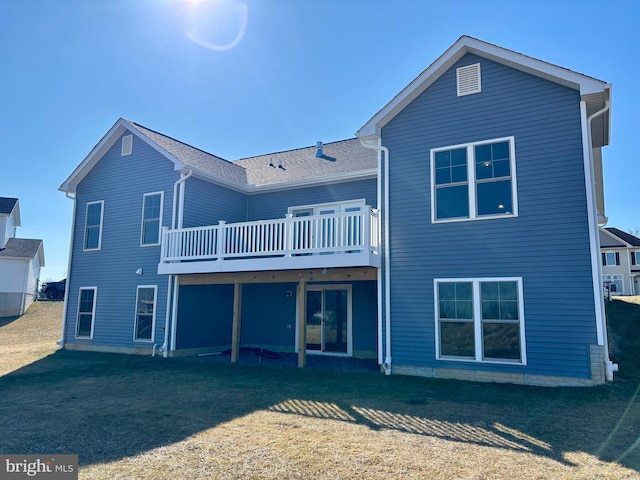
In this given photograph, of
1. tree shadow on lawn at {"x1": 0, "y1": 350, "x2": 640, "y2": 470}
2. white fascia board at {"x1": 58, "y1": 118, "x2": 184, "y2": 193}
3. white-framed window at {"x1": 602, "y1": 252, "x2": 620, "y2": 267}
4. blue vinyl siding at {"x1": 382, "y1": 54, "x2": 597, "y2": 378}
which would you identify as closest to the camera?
tree shadow on lawn at {"x1": 0, "y1": 350, "x2": 640, "y2": 470}

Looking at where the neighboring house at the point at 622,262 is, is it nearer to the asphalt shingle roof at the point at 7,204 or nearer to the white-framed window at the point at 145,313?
the white-framed window at the point at 145,313

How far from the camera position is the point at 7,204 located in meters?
28.3

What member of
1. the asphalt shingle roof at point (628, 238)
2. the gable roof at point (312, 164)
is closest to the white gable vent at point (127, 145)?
the gable roof at point (312, 164)

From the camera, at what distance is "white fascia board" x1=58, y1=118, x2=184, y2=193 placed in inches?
563

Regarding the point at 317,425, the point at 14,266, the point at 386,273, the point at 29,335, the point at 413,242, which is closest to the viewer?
the point at 317,425

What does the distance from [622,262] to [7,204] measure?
48279 mm

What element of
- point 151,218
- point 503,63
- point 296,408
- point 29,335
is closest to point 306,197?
point 151,218

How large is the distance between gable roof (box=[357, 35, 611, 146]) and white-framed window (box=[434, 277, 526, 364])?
3.97 meters

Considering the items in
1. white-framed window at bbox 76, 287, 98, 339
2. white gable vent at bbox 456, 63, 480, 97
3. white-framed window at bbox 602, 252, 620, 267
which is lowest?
white-framed window at bbox 76, 287, 98, 339

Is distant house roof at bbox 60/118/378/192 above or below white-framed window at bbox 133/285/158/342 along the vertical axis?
above

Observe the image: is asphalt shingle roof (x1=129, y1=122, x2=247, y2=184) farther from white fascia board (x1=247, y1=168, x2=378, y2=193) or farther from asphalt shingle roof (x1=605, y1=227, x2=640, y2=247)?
asphalt shingle roof (x1=605, y1=227, x2=640, y2=247)

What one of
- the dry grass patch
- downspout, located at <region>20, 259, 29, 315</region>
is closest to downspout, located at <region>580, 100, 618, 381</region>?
the dry grass patch

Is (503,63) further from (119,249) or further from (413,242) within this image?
(119,249)

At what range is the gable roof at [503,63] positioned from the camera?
8.48m
